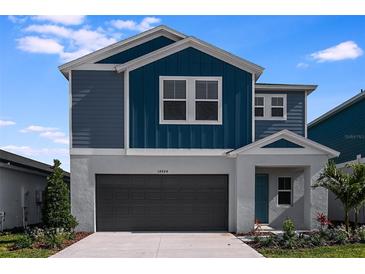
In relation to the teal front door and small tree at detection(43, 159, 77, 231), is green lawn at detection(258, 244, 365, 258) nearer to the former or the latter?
small tree at detection(43, 159, 77, 231)

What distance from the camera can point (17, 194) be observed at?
19.2 metres

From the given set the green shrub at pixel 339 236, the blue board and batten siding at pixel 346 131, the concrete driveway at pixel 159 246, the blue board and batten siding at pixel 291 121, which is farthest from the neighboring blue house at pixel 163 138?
the blue board and batten siding at pixel 346 131

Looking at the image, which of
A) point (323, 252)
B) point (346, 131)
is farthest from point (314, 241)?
point (346, 131)

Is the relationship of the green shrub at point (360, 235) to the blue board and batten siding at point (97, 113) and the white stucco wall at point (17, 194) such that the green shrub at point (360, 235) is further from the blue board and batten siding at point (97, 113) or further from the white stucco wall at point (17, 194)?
the white stucco wall at point (17, 194)

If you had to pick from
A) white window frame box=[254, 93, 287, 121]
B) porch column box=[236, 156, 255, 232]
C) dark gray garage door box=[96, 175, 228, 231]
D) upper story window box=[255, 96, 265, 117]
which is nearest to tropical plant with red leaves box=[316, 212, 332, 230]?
porch column box=[236, 156, 255, 232]

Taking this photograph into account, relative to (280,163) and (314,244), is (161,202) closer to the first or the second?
(280,163)

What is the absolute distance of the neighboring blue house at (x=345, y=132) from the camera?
65.6ft

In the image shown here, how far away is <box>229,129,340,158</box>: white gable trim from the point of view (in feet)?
53.3

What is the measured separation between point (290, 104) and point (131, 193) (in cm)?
802

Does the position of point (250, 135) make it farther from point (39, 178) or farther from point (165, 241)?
point (39, 178)

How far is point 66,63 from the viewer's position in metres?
16.6

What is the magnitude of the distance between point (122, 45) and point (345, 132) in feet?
39.2

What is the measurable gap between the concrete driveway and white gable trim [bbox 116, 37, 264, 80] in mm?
6116
